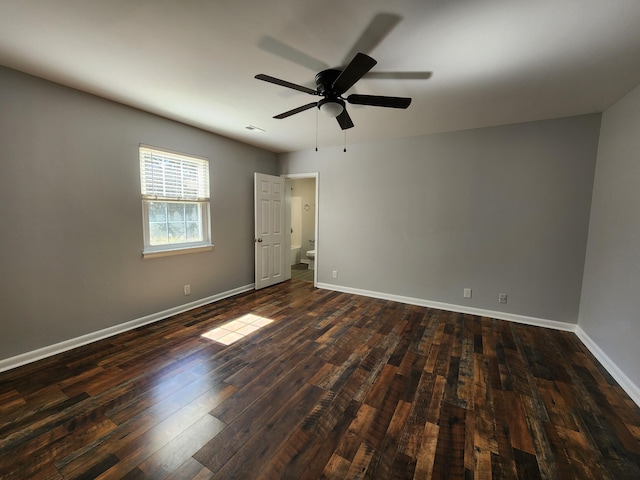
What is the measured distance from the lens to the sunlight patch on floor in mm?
2875

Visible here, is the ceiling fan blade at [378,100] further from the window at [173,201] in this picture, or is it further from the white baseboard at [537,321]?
the white baseboard at [537,321]

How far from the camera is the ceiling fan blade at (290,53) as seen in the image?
180 centimetres

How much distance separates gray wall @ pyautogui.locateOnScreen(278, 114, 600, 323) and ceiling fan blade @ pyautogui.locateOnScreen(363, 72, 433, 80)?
1.76 m

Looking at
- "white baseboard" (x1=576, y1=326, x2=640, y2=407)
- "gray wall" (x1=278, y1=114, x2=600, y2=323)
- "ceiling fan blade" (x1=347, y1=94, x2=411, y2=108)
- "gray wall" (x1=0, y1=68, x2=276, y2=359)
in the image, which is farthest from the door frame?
"white baseboard" (x1=576, y1=326, x2=640, y2=407)

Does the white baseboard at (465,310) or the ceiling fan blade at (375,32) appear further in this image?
the white baseboard at (465,310)

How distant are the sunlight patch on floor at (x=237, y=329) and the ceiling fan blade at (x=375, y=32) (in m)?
2.87

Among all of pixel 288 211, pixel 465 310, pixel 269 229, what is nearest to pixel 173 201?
pixel 269 229

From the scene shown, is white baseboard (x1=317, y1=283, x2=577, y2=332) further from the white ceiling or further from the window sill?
the white ceiling

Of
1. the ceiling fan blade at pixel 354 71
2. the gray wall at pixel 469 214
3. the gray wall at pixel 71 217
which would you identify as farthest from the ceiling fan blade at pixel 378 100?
the gray wall at pixel 71 217

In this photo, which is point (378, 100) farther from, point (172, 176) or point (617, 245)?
point (172, 176)

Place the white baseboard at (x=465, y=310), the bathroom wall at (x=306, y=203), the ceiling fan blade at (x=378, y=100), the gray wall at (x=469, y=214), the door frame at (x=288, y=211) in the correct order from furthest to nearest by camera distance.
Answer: the bathroom wall at (x=306, y=203) < the door frame at (x=288, y=211) < the white baseboard at (x=465, y=310) < the gray wall at (x=469, y=214) < the ceiling fan blade at (x=378, y=100)

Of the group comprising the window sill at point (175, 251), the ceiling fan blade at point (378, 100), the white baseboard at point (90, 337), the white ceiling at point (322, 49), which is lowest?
the white baseboard at point (90, 337)

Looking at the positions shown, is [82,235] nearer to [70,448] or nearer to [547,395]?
[70,448]

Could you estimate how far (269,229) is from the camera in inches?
191
